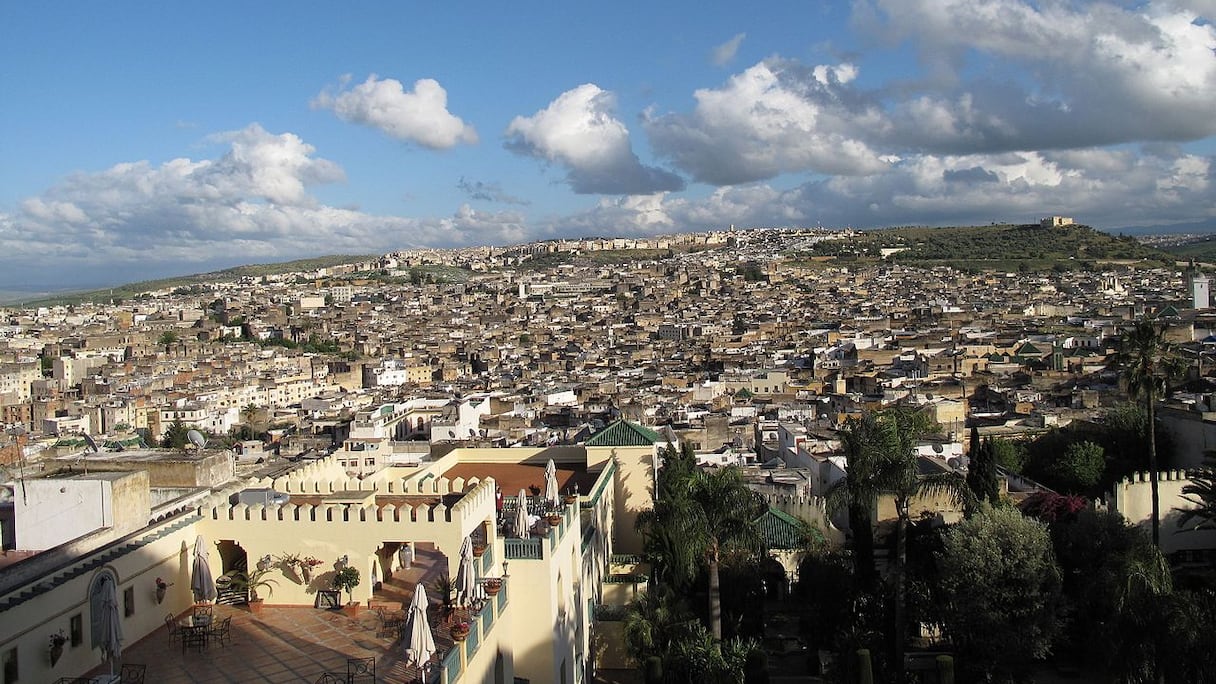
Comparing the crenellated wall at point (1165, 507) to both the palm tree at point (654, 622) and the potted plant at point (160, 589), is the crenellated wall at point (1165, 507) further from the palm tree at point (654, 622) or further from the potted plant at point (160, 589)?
the potted plant at point (160, 589)

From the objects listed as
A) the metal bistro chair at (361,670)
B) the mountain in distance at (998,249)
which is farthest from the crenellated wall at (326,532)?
the mountain in distance at (998,249)

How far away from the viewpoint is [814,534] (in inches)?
767

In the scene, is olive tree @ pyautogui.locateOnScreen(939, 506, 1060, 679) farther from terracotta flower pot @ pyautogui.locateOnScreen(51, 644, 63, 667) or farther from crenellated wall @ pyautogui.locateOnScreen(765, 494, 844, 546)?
terracotta flower pot @ pyautogui.locateOnScreen(51, 644, 63, 667)

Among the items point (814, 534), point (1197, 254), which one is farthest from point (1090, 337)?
point (1197, 254)

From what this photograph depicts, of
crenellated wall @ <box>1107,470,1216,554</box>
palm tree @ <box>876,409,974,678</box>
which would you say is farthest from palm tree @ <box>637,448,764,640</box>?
crenellated wall @ <box>1107,470,1216,554</box>

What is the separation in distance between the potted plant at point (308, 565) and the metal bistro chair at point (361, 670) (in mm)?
1805

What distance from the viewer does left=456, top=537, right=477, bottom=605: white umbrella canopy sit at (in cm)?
936

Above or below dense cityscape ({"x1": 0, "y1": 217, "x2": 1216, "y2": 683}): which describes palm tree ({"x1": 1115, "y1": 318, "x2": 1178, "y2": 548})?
above

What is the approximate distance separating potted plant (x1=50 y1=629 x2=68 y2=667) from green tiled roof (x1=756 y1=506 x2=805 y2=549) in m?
13.2

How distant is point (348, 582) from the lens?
995 centimetres

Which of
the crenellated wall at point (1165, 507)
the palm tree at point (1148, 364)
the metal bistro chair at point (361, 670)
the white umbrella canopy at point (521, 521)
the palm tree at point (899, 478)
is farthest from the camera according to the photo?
the crenellated wall at point (1165, 507)

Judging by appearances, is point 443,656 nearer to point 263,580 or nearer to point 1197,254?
point 263,580

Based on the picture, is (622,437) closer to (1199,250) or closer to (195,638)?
(195,638)

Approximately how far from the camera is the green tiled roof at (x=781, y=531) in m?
19.1
